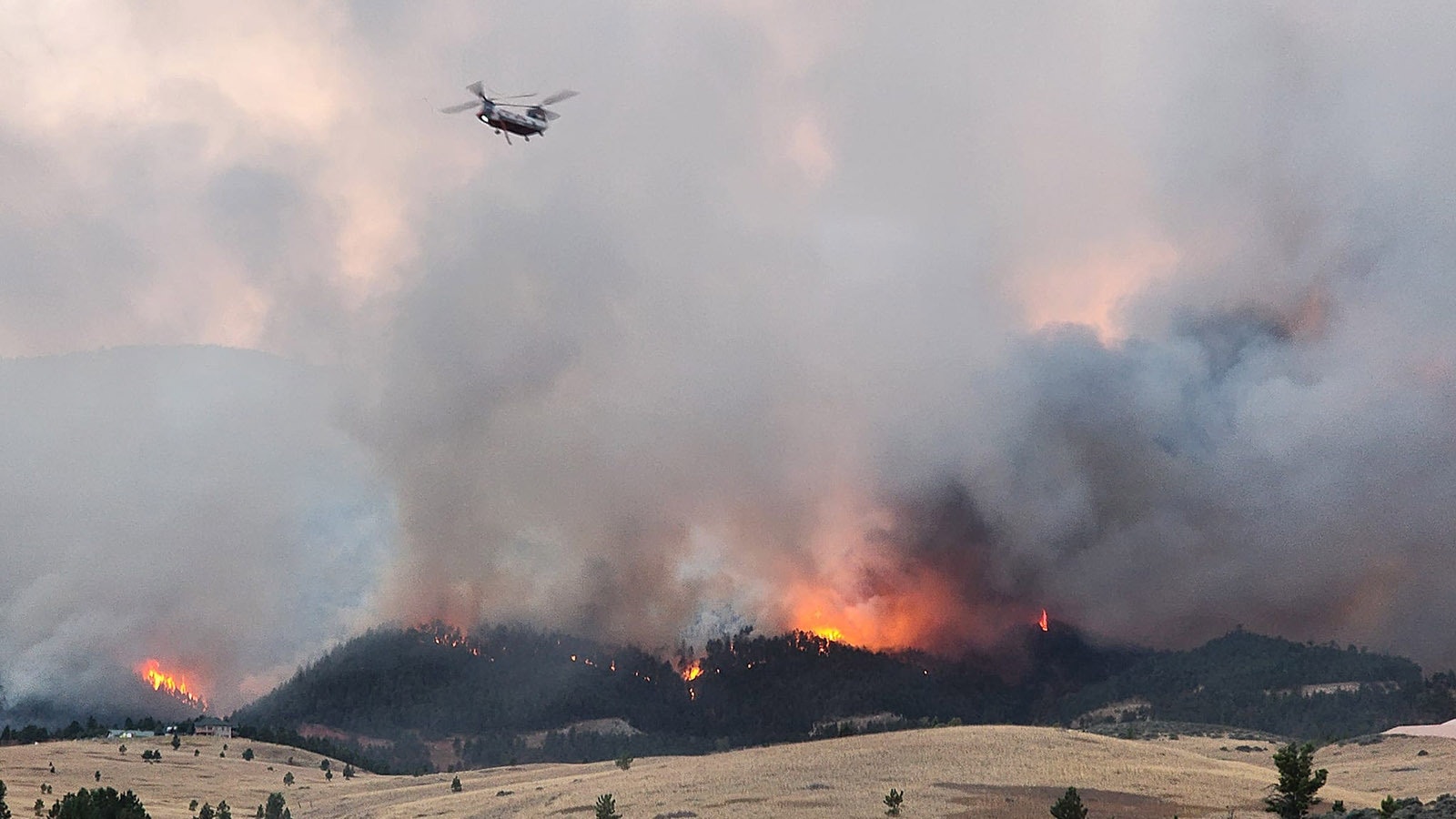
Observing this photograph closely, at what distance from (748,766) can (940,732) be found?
1023 inches

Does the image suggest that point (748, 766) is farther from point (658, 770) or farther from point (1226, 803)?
point (1226, 803)

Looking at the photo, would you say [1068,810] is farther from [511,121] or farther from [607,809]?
[511,121]

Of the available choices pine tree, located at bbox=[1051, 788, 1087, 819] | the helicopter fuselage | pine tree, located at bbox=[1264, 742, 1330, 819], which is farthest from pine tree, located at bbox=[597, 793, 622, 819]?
the helicopter fuselage

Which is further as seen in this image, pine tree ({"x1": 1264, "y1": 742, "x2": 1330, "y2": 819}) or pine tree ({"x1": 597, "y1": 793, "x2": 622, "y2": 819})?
pine tree ({"x1": 597, "y1": 793, "x2": 622, "y2": 819})

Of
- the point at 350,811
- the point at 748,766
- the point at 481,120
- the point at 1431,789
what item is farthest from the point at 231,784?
the point at 1431,789

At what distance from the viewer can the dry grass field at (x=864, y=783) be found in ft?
345

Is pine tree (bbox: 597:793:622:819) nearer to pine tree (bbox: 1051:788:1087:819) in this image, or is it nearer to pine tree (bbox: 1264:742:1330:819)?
pine tree (bbox: 1051:788:1087:819)

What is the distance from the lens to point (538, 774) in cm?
16512

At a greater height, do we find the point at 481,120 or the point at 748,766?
the point at 481,120

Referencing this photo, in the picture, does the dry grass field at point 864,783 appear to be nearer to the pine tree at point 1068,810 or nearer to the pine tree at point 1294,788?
the pine tree at point 1294,788

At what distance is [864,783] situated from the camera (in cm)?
11406

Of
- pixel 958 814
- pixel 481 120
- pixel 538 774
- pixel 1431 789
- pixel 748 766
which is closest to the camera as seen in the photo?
pixel 958 814

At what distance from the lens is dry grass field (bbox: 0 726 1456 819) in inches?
4139

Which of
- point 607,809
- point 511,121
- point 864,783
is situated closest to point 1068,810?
point 864,783
